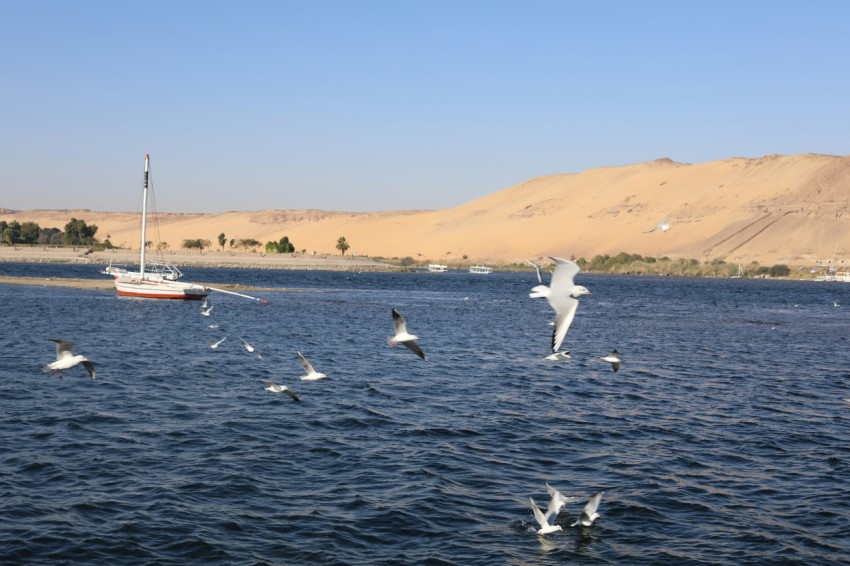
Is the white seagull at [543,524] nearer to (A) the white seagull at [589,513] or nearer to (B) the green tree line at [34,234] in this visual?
(A) the white seagull at [589,513]

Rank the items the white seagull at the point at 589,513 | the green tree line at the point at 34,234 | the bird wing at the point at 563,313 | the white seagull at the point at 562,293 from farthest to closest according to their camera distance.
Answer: the green tree line at the point at 34,234, the white seagull at the point at 589,513, the white seagull at the point at 562,293, the bird wing at the point at 563,313

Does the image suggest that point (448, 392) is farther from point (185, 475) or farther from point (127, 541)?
point (127, 541)

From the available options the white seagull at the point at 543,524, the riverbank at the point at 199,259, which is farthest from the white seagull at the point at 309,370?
the riverbank at the point at 199,259

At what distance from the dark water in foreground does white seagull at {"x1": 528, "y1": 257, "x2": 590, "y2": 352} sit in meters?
3.70

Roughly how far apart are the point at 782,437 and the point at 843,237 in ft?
499

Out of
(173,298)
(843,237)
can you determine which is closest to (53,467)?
(173,298)

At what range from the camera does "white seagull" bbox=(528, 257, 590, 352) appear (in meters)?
13.1

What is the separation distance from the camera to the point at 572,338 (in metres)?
46.1

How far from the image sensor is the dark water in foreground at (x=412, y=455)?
1414cm

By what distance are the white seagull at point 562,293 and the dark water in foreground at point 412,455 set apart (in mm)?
3700

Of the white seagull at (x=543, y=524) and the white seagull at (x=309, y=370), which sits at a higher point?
the white seagull at (x=309, y=370)

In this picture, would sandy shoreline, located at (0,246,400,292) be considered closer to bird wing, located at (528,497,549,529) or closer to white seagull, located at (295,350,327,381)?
white seagull, located at (295,350,327,381)

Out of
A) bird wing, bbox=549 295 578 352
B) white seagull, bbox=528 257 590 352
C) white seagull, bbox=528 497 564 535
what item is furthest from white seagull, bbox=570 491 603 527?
bird wing, bbox=549 295 578 352

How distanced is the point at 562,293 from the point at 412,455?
22.0 ft
